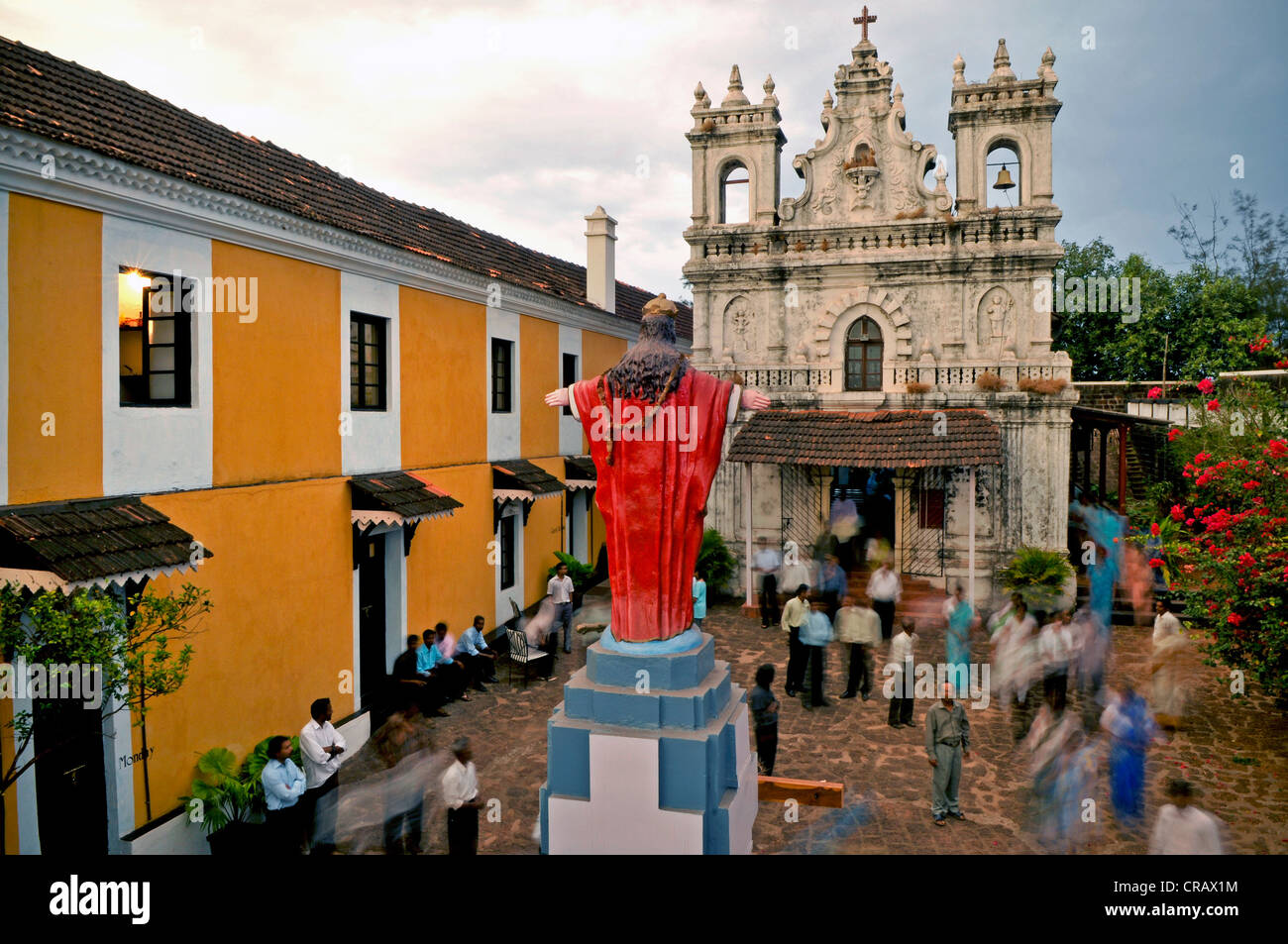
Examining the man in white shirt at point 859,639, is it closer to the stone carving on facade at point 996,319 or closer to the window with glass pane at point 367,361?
the window with glass pane at point 367,361

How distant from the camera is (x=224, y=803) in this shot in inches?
297

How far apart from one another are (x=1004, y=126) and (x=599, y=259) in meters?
9.27

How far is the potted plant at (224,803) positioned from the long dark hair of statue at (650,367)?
551 centimetres

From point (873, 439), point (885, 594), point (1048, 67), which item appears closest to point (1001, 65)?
point (1048, 67)

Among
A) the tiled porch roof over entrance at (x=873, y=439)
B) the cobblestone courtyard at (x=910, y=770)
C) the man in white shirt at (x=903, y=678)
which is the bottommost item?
the cobblestone courtyard at (x=910, y=770)

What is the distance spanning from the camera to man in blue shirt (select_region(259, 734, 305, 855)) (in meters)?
7.07

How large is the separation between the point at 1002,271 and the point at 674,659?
14.0 metres

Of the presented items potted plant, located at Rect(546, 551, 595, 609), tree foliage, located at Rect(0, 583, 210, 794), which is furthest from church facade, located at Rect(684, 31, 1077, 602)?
tree foliage, located at Rect(0, 583, 210, 794)

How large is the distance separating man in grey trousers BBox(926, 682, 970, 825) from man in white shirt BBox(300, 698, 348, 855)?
5.78 meters

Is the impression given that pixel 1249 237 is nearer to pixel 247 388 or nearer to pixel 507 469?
pixel 507 469

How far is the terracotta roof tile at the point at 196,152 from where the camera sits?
690 cm

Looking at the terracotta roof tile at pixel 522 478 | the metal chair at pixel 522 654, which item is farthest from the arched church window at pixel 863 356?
the metal chair at pixel 522 654

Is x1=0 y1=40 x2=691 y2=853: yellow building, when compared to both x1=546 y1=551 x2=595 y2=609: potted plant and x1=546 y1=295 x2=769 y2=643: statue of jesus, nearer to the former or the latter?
x1=546 y1=551 x2=595 y2=609: potted plant
